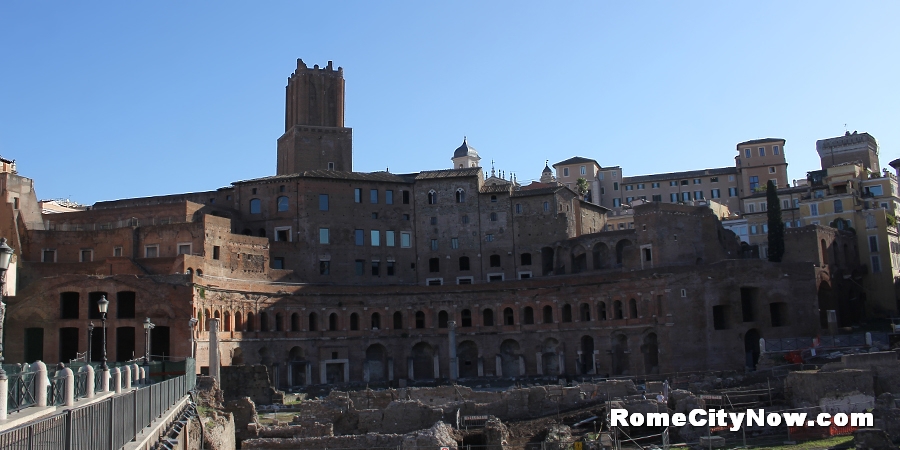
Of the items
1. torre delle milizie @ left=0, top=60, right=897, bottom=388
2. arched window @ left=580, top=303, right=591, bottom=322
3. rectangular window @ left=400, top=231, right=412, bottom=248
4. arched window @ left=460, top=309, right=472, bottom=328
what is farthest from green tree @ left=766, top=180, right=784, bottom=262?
rectangular window @ left=400, top=231, right=412, bottom=248

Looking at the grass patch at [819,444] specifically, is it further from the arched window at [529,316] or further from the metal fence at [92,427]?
the arched window at [529,316]

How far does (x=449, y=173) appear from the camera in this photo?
76.3m

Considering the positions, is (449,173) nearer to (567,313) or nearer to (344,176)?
(344,176)

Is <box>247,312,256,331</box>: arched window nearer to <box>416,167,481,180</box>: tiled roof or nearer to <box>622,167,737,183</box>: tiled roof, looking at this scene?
<box>416,167,481,180</box>: tiled roof

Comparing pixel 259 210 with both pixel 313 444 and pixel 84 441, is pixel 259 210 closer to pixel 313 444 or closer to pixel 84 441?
pixel 313 444

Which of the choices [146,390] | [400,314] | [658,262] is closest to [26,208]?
[400,314]

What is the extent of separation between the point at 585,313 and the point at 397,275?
652 inches

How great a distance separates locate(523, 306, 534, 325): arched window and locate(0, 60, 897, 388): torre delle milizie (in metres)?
0.16

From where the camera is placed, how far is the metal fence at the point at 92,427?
1038 centimetres

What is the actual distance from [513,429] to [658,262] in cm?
2933

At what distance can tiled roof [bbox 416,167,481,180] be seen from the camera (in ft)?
246

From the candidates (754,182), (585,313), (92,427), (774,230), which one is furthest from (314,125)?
(92,427)

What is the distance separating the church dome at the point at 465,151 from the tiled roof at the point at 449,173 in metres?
30.7

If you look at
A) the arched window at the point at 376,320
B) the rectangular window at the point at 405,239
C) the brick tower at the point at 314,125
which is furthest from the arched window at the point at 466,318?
the brick tower at the point at 314,125
